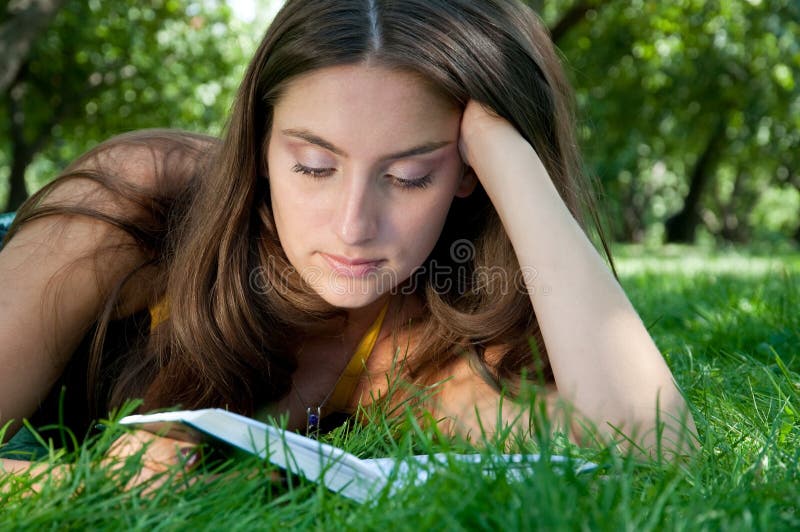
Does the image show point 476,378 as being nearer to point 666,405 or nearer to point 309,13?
point 666,405

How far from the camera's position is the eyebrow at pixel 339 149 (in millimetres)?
2301

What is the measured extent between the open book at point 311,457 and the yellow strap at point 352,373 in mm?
1050

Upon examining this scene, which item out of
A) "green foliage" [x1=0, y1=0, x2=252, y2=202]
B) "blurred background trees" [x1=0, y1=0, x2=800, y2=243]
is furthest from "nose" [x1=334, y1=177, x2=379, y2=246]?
"green foliage" [x1=0, y1=0, x2=252, y2=202]

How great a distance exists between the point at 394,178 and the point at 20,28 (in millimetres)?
7423

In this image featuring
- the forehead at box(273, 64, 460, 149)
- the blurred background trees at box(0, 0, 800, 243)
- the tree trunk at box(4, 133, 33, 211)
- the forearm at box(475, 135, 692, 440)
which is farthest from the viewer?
the tree trunk at box(4, 133, 33, 211)

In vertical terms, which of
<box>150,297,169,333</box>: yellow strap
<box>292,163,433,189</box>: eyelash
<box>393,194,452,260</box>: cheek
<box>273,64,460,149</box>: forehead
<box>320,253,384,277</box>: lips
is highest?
<box>273,64,460,149</box>: forehead

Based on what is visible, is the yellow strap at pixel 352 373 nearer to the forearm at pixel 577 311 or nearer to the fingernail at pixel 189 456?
the forearm at pixel 577 311

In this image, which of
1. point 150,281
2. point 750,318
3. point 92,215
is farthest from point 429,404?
point 750,318

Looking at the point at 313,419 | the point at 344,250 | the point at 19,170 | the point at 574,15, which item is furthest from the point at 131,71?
the point at 344,250

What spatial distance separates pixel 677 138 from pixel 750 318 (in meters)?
15.7

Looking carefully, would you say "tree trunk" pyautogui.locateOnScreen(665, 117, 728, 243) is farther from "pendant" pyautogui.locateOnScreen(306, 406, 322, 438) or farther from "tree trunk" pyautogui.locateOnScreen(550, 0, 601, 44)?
"pendant" pyautogui.locateOnScreen(306, 406, 322, 438)

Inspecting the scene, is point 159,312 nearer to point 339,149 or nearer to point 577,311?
point 339,149

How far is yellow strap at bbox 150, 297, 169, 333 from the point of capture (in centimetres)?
268

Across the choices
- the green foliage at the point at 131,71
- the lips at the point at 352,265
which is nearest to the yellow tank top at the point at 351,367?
the lips at the point at 352,265
